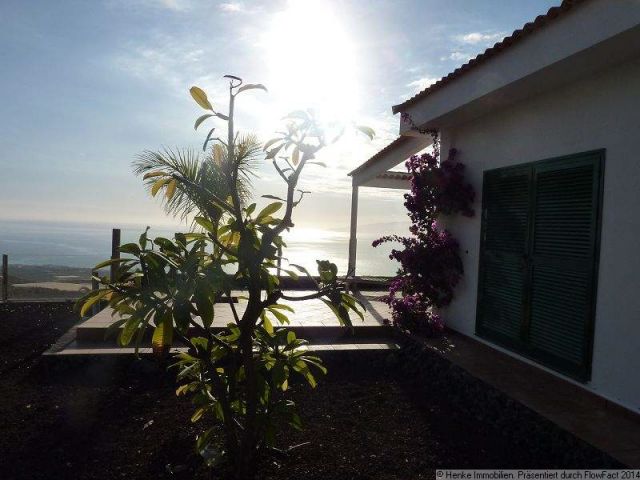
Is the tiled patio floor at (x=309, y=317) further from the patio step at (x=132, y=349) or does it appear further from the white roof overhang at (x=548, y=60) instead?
the white roof overhang at (x=548, y=60)

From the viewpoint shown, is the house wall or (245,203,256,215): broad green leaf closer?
(245,203,256,215): broad green leaf

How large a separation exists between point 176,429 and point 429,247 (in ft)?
12.6

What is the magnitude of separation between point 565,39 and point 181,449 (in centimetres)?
420

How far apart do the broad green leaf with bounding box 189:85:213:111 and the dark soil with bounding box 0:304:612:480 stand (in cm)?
214

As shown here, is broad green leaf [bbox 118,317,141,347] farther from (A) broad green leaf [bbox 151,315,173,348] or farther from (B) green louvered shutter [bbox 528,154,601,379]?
(B) green louvered shutter [bbox 528,154,601,379]

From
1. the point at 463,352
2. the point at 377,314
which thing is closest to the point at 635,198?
the point at 463,352

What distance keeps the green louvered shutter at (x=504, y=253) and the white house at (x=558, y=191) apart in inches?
0.6

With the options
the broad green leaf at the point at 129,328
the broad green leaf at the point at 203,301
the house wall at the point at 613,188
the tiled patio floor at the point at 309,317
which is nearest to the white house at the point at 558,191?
the house wall at the point at 613,188

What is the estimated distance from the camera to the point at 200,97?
2346mm

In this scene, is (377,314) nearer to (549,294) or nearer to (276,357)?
(549,294)

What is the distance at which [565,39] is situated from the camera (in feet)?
12.6

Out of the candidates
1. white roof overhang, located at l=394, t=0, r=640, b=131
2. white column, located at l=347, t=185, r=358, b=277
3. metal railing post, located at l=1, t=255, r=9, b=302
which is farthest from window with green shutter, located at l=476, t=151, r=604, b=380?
metal railing post, located at l=1, t=255, r=9, b=302

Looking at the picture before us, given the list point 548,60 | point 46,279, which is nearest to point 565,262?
point 548,60

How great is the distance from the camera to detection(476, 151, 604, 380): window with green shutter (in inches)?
164
